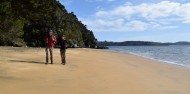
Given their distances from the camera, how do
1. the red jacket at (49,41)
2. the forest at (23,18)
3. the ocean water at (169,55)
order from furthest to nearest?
the ocean water at (169,55)
the forest at (23,18)
the red jacket at (49,41)

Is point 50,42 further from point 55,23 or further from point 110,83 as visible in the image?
point 55,23

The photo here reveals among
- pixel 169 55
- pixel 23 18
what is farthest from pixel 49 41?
pixel 169 55

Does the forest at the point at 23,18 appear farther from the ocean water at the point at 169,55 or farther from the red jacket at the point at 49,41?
the ocean water at the point at 169,55

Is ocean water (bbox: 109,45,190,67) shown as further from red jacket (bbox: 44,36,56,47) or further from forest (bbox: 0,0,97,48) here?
A: red jacket (bbox: 44,36,56,47)

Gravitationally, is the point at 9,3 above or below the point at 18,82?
above

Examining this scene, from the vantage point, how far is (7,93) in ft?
27.8

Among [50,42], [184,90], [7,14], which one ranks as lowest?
[184,90]

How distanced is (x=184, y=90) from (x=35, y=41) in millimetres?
48421

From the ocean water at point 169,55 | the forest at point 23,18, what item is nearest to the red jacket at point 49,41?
the forest at point 23,18

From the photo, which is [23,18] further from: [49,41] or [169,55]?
[169,55]

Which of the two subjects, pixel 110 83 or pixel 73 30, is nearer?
pixel 110 83

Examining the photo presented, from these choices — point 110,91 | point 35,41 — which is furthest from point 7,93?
point 35,41

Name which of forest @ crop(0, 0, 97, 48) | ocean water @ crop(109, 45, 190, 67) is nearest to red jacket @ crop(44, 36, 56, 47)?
forest @ crop(0, 0, 97, 48)

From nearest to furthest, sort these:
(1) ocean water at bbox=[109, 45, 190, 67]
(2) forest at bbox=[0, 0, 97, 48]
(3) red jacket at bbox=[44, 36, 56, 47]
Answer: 1. (3) red jacket at bbox=[44, 36, 56, 47]
2. (2) forest at bbox=[0, 0, 97, 48]
3. (1) ocean water at bbox=[109, 45, 190, 67]
